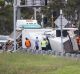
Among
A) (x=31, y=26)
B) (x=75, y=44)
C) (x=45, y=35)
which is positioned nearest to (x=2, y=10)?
(x=31, y=26)

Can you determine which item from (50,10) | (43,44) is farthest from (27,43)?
(50,10)

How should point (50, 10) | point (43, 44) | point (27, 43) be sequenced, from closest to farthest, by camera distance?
1. point (43, 44)
2. point (27, 43)
3. point (50, 10)

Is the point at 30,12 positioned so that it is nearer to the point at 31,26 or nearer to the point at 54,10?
the point at 54,10

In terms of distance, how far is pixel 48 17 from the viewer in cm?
7944

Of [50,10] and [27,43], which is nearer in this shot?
[27,43]

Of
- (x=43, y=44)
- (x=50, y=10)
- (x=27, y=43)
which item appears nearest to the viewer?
(x=43, y=44)

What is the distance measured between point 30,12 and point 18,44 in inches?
1769

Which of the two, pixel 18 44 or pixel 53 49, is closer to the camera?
pixel 53 49

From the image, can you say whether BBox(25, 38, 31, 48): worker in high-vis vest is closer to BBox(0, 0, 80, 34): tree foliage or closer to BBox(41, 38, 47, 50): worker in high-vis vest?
BBox(41, 38, 47, 50): worker in high-vis vest

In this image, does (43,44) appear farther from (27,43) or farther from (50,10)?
(50,10)

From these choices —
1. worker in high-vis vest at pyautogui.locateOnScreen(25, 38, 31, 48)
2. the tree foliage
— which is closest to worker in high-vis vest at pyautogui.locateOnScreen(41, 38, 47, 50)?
worker in high-vis vest at pyautogui.locateOnScreen(25, 38, 31, 48)

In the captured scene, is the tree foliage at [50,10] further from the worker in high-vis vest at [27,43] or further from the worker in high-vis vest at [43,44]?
the worker in high-vis vest at [43,44]

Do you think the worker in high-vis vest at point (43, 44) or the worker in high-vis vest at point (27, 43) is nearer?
the worker in high-vis vest at point (43, 44)

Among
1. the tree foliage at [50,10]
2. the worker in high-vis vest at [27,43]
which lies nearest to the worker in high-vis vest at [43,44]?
the worker in high-vis vest at [27,43]
